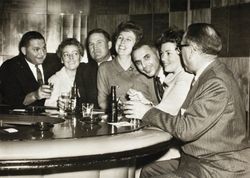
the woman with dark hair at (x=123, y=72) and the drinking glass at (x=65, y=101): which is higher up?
the woman with dark hair at (x=123, y=72)

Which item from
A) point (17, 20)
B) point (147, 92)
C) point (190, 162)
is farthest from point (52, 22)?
point (190, 162)

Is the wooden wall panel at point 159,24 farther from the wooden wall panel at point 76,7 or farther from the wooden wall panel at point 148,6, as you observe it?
the wooden wall panel at point 76,7

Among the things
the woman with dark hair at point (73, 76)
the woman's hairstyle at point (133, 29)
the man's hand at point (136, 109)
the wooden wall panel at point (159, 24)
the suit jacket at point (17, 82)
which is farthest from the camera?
the wooden wall panel at point (159, 24)

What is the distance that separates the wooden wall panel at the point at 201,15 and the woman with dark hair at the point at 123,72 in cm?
129

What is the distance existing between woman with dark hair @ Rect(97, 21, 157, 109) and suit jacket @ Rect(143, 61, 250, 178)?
1127mm

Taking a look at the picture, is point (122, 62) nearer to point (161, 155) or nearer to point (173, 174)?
point (161, 155)

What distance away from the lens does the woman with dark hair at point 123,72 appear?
3.22 meters

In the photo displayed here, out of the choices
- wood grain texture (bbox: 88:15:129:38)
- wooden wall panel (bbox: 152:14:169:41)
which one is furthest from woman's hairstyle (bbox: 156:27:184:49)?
wood grain texture (bbox: 88:15:129:38)

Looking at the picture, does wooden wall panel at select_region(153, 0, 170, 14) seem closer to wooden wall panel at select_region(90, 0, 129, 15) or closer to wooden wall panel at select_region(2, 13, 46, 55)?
wooden wall panel at select_region(90, 0, 129, 15)

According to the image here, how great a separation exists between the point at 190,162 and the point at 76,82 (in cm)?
183

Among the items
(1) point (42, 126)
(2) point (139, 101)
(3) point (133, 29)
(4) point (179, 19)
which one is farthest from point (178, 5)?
(1) point (42, 126)

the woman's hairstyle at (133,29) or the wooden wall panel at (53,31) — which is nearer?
the woman's hairstyle at (133,29)

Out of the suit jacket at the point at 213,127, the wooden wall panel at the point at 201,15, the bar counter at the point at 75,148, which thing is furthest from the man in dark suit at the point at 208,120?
the wooden wall panel at the point at 201,15

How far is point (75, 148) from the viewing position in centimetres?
166
